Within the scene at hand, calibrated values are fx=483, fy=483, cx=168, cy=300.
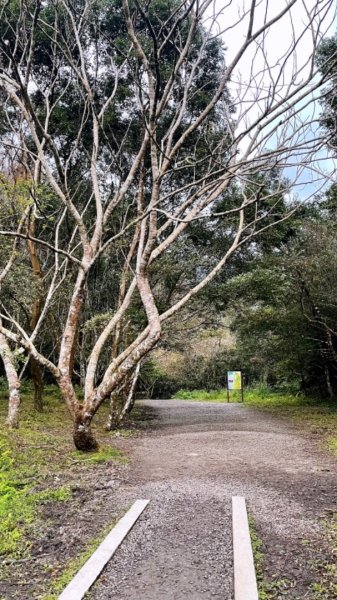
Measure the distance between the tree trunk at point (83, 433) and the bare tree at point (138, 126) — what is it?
0.07 feet

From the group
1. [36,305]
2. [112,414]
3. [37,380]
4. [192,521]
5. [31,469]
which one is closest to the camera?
[192,521]

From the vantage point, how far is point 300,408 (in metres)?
16.8

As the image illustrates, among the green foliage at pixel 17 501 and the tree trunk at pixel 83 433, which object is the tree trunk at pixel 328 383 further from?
the green foliage at pixel 17 501

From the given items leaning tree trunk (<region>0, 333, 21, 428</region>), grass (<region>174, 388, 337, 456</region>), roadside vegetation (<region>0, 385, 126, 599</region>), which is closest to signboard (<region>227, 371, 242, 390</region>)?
grass (<region>174, 388, 337, 456</region>)

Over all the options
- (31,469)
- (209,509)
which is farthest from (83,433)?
(209,509)

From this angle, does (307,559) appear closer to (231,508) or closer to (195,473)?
(231,508)

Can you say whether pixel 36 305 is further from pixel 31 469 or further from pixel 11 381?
pixel 31 469

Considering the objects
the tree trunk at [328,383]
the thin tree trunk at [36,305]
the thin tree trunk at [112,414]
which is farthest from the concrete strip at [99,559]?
the tree trunk at [328,383]

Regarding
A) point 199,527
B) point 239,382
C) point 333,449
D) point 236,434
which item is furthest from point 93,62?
point 239,382

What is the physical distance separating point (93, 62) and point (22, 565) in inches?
449

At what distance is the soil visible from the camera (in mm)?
3237

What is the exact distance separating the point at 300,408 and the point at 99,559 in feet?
47.1

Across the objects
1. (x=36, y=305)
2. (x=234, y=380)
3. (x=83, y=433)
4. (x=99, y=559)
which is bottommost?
(x=99, y=559)

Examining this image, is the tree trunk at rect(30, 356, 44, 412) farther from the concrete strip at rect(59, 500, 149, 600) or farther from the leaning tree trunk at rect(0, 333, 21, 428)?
the concrete strip at rect(59, 500, 149, 600)
